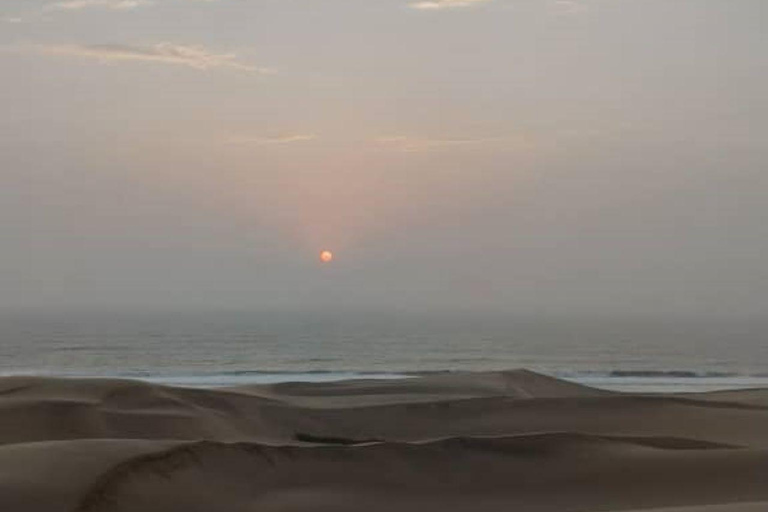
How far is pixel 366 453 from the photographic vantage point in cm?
525

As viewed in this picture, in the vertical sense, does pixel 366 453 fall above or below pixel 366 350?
below

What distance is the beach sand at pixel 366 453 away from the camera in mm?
4453

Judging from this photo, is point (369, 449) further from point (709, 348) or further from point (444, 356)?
point (709, 348)

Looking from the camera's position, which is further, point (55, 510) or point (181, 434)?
point (181, 434)

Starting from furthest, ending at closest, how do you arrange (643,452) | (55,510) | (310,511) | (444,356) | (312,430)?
(444,356) < (312,430) < (643,452) < (310,511) < (55,510)

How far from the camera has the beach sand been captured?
445 cm

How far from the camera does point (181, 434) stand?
270 inches

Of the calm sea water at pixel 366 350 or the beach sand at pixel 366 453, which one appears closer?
the beach sand at pixel 366 453

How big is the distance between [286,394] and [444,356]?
42.8 m

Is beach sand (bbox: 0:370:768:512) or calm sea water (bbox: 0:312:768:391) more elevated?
calm sea water (bbox: 0:312:768:391)

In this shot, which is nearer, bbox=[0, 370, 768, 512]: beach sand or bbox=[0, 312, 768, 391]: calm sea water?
bbox=[0, 370, 768, 512]: beach sand

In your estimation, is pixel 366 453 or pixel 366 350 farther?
pixel 366 350

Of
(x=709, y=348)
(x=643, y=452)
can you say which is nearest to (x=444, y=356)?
(x=709, y=348)

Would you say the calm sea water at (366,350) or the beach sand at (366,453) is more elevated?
Answer: the calm sea water at (366,350)
